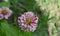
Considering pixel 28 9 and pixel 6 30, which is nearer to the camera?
pixel 6 30

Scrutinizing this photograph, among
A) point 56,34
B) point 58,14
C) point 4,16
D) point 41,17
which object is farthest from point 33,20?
point 58,14

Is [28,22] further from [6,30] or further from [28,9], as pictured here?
Answer: [28,9]

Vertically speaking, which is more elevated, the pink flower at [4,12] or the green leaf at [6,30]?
the pink flower at [4,12]

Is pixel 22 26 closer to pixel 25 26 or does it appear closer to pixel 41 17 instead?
pixel 25 26

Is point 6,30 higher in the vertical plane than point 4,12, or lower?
lower

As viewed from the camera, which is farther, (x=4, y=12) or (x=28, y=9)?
(x=28, y=9)

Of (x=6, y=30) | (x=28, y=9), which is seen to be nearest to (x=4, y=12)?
(x=6, y=30)

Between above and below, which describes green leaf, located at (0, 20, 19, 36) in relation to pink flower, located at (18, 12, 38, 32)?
below

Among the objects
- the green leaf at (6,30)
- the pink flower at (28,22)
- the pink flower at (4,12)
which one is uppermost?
the pink flower at (4,12)

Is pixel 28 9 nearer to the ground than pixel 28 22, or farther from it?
farther from it

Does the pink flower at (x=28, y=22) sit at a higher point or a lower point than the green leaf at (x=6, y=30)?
higher

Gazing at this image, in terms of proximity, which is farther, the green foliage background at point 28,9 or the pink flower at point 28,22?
the green foliage background at point 28,9

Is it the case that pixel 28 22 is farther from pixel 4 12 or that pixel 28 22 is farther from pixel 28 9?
pixel 28 9
